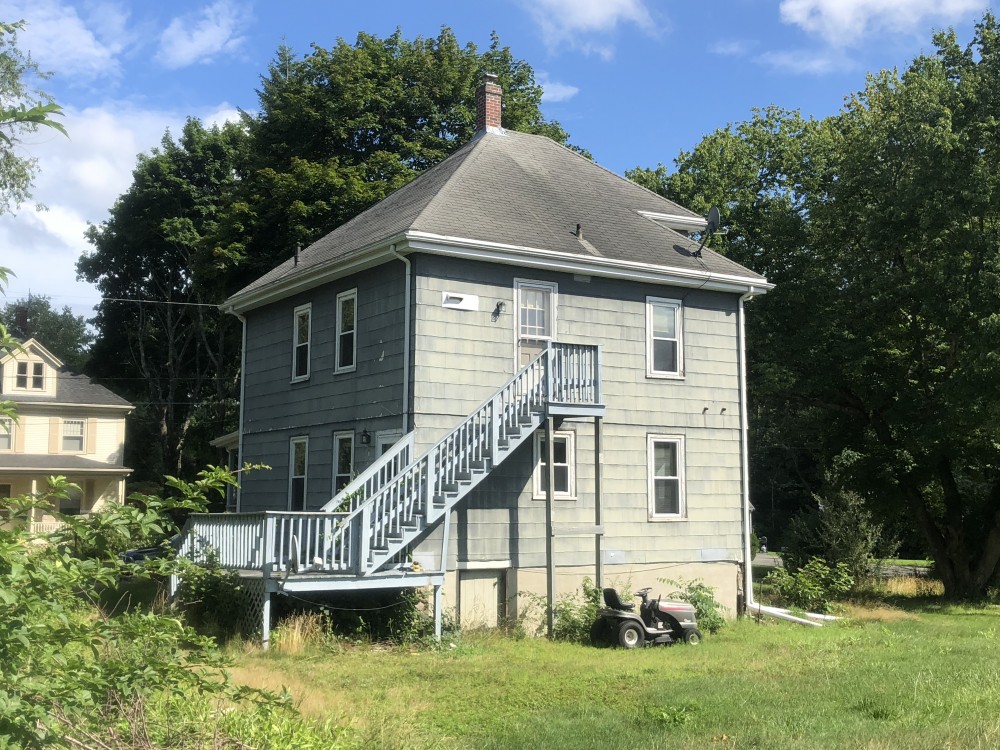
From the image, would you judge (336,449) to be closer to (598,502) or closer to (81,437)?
(598,502)

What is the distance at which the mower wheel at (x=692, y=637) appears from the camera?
17156mm

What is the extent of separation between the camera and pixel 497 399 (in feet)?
56.6

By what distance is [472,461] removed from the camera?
56.2 feet

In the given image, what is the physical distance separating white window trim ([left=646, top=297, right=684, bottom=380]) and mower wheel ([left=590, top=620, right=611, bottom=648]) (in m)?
5.52

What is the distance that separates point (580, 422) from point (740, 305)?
5.00 m

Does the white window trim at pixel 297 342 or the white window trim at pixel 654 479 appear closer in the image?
Result: the white window trim at pixel 654 479

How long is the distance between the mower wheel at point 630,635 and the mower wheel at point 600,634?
31 cm

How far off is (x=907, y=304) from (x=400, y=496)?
16.9 metres

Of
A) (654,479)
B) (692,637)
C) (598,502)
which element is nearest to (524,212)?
(654,479)

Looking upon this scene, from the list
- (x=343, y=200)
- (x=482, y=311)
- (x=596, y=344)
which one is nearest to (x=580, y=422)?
(x=596, y=344)

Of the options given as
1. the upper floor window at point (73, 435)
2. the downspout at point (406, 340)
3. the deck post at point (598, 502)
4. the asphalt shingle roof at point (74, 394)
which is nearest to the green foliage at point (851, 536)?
the deck post at point (598, 502)

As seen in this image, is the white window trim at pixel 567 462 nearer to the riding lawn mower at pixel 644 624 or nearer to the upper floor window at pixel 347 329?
the riding lawn mower at pixel 644 624

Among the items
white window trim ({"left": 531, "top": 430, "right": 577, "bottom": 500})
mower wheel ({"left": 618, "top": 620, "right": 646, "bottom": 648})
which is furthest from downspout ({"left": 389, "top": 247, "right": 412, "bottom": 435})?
mower wheel ({"left": 618, "top": 620, "right": 646, "bottom": 648})

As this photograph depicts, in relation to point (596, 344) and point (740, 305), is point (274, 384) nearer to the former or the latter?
point (596, 344)
